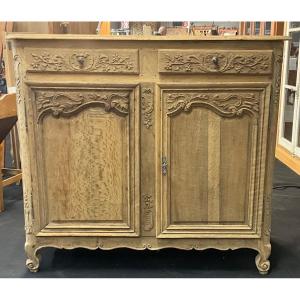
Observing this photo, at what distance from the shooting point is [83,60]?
1659 millimetres

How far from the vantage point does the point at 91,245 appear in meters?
1.89

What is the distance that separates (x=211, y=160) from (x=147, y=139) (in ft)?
1.01

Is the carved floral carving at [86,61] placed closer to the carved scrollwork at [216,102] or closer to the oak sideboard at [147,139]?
the oak sideboard at [147,139]

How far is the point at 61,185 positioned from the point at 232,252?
3.28 feet

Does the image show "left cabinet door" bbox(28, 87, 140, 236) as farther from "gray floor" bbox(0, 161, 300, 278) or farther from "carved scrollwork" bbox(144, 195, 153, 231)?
"gray floor" bbox(0, 161, 300, 278)

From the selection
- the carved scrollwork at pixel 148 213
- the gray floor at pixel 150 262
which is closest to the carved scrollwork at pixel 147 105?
the carved scrollwork at pixel 148 213

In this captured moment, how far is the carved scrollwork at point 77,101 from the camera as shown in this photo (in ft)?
5.60

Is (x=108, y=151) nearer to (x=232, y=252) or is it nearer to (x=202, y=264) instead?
(x=202, y=264)

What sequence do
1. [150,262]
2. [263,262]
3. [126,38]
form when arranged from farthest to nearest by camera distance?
1. [150,262]
2. [263,262]
3. [126,38]

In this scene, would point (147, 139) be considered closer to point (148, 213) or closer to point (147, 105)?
point (147, 105)

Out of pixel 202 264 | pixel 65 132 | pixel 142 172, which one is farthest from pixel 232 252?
pixel 65 132

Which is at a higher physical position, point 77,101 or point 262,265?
point 77,101

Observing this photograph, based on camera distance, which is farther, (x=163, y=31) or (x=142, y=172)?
(x=163, y=31)

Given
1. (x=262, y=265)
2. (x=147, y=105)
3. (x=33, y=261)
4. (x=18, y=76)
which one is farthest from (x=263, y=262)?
(x=18, y=76)
